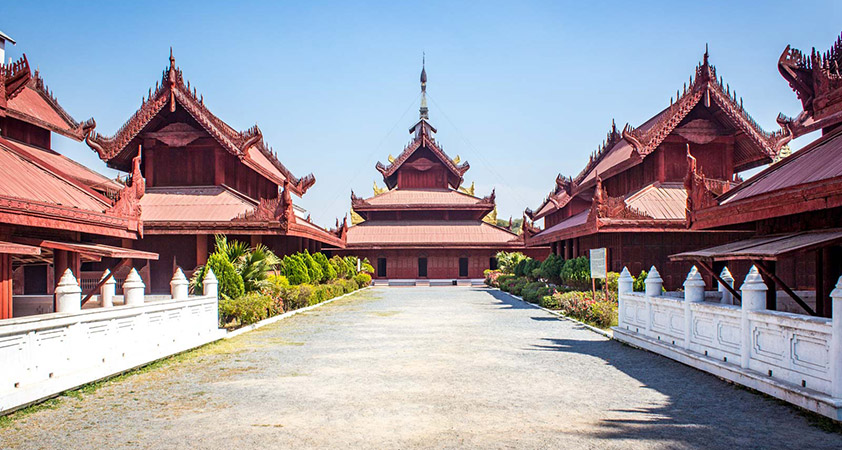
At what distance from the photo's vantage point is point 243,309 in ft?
51.1

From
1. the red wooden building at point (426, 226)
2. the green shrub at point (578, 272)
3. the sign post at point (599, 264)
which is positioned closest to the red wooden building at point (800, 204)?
the sign post at point (599, 264)

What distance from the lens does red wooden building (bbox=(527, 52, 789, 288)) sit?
21.4m

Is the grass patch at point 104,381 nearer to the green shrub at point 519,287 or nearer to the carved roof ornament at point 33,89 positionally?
the carved roof ornament at point 33,89

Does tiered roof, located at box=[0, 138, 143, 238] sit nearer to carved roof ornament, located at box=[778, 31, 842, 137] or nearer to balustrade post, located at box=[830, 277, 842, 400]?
balustrade post, located at box=[830, 277, 842, 400]

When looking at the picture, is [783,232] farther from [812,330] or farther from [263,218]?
[263,218]

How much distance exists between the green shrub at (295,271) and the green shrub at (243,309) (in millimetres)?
7057

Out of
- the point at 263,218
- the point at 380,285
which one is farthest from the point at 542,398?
the point at 380,285

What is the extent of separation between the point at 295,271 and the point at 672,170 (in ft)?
49.8

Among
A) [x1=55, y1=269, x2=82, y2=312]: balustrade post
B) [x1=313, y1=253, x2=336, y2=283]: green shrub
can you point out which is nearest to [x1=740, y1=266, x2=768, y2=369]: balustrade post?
[x1=55, y1=269, x2=82, y2=312]: balustrade post

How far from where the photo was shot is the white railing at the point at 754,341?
6.48 meters

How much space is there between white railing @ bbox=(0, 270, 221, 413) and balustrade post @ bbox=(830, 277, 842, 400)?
8624mm

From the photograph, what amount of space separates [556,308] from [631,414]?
15.0m

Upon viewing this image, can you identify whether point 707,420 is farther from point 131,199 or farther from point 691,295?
point 131,199

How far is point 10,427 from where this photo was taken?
629 centimetres
